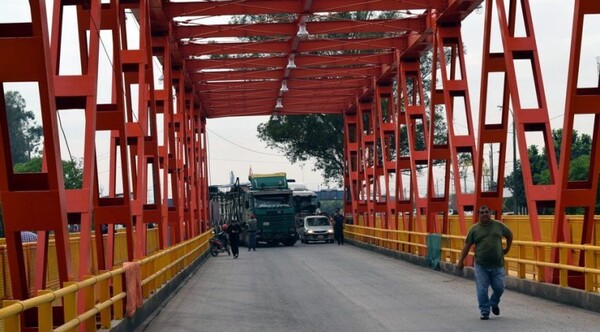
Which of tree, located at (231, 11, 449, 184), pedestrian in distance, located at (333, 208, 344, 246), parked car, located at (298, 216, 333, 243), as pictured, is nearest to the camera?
pedestrian in distance, located at (333, 208, 344, 246)

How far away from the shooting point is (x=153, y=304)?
59.6ft

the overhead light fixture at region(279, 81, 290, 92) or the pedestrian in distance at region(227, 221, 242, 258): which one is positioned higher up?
the overhead light fixture at region(279, 81, 290, 92)

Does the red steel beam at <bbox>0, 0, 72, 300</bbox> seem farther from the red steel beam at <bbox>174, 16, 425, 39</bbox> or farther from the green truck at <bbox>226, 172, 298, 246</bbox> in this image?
the green truck at <bbox>226, 172, 298, 246</bbox>

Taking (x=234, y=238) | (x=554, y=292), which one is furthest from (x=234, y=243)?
(x=554, y=292)

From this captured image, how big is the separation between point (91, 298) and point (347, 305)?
→ 6614 millimetres

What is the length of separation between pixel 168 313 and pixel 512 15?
9.70 meters

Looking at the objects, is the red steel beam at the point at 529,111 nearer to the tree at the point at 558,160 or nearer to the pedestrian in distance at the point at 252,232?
the pedestrian in distance at the point at 252,232

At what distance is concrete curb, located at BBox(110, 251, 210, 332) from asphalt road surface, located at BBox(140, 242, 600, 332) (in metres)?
0.15

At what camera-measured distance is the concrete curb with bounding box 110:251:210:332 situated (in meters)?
14.1

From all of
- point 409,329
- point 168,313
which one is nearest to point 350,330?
point 409,329

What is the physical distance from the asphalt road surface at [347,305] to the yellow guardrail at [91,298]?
25.6 inches

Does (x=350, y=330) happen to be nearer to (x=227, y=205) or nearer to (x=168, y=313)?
(x=168, y=313)

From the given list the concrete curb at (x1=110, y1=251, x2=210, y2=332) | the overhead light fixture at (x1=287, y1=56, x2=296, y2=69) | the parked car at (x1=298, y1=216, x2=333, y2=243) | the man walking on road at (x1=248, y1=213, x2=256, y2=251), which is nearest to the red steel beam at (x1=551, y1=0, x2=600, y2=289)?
the concrete curb at (x1=110, y1=251, x2=210, y2=332)

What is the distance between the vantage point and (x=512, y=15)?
22.0 meters
